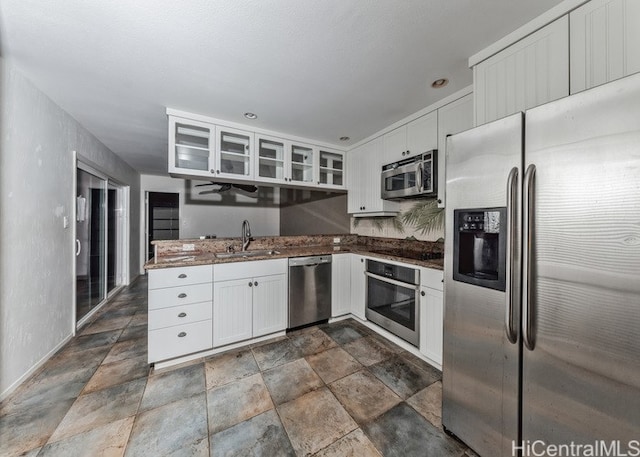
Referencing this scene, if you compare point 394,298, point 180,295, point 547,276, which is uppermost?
point 547,276

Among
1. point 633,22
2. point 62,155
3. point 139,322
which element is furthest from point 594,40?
point 139,322

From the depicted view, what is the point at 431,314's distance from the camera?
2.00m

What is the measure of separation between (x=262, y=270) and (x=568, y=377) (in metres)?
2.16

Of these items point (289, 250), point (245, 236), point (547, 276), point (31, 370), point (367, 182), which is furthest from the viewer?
point (367, 182)

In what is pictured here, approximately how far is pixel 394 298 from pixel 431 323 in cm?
43

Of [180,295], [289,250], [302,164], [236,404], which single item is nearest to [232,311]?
[180,295]

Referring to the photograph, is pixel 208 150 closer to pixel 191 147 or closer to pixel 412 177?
pixel 191 147

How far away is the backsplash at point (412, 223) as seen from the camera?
255cm

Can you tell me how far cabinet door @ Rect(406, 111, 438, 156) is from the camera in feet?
→ 7.27

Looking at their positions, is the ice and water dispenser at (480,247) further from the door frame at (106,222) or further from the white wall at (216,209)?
the white wall at (216,209)

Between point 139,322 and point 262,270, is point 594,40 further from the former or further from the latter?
point 139,322

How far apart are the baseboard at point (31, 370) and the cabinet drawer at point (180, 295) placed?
0.96 m

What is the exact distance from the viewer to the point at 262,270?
240cm

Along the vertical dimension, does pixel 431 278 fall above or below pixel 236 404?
above
